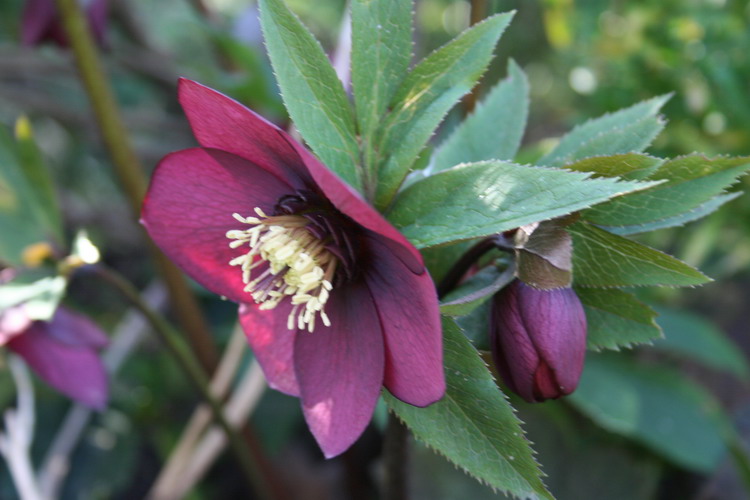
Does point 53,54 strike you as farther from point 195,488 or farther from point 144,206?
point 144,206

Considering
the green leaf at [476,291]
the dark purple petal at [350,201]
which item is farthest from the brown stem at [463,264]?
the dark purple petal at [350,201]

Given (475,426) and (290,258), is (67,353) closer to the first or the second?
(290,258)

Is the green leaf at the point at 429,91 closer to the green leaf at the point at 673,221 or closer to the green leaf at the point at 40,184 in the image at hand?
the green leaf at the point at 673,221

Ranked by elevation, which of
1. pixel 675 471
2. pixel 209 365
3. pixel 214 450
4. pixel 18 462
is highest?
pixel 18 462

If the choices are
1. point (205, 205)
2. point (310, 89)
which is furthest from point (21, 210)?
point (310, 89)

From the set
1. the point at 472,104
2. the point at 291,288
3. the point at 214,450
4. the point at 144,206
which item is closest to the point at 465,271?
the point at 291,288

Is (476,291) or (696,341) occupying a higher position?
(476,291)

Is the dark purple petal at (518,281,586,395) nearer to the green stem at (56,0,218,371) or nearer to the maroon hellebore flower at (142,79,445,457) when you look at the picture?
the maroon hellebore flower at (142,79,445,457)
